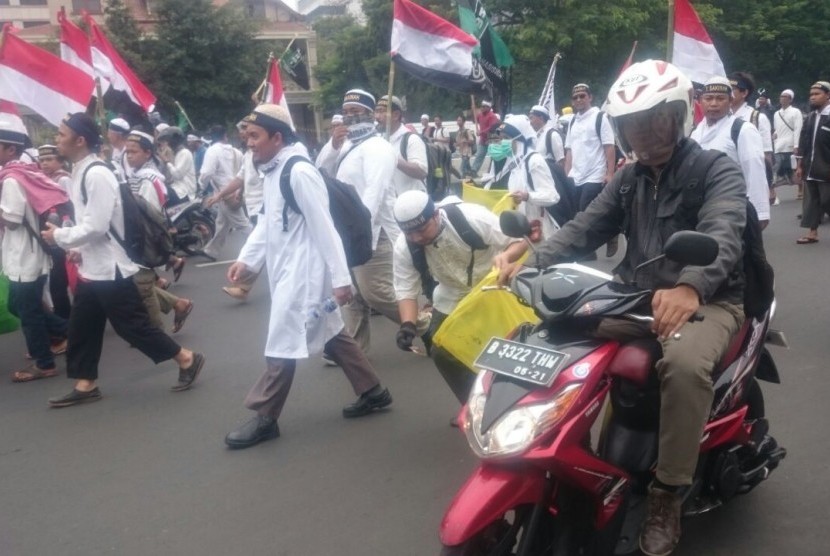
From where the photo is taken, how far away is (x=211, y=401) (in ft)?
19.9

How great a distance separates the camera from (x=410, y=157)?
8250 millimetres

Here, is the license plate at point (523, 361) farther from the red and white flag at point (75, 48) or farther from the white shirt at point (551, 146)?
the red and white flag at point (75, 48)

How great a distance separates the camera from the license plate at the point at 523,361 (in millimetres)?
2811

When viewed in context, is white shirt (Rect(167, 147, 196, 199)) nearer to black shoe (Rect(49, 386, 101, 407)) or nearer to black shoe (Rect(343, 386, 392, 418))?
black shoe (Rect(49, 386, 101, 407))

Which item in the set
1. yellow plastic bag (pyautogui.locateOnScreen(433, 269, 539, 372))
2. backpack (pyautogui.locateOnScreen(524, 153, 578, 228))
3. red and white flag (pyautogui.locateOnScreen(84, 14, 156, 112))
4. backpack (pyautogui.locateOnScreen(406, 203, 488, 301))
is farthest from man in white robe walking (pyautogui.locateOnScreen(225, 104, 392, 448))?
red and white flag (pyautogui.locateOnScreen(84, 14, 156, 112))

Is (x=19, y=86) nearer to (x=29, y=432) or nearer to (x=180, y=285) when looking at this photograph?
(x=180, y=285)

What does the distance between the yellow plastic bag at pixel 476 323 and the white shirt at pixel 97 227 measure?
284cm

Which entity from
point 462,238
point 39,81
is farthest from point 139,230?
point 39,81

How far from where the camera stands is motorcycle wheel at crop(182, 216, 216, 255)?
12588 millimetres

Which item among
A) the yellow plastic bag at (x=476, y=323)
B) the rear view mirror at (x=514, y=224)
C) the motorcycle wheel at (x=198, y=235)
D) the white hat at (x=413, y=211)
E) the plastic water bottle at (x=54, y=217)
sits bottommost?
the motorcycle wheel at (x=198, y=235)

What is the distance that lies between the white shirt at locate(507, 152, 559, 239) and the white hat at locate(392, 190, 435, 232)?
317 cm

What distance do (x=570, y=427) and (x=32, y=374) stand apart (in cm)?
542

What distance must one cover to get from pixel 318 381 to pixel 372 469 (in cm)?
171

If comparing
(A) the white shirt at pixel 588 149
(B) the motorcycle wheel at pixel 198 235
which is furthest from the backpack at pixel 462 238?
(B) the motorcycle wheel at pixel 198 235
